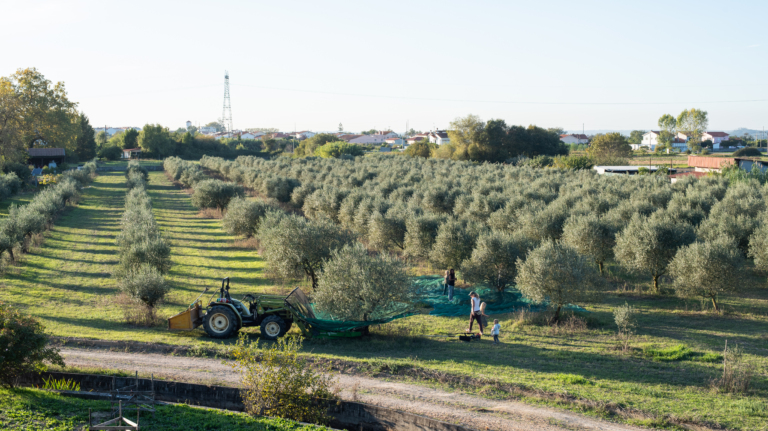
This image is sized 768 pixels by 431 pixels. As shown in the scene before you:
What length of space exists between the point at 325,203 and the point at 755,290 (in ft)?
86.1

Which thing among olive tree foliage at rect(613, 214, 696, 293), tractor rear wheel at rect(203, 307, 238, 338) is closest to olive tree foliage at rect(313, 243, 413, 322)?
tractor rear wheel at rect(203, 307, 238, 338)

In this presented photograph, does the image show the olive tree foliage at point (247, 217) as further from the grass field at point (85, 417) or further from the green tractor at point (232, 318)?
the grass field at point (85, 417)

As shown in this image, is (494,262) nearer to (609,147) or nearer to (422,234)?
(422,234)

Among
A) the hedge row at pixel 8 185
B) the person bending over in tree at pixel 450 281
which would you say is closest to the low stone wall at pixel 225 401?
the person bending over in tree at pixel 450 281

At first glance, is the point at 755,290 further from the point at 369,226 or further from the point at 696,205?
the point at 369,226

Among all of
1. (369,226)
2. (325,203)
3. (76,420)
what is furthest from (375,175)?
(76,420)

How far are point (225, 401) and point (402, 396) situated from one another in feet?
12.5

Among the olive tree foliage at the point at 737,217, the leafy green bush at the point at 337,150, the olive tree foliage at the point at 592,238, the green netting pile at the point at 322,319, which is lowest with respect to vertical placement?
the green netting pile at the point at 322,319

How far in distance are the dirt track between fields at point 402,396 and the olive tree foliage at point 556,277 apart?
717cm

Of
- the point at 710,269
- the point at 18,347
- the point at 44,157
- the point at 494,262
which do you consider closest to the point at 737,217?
the point at 710,269

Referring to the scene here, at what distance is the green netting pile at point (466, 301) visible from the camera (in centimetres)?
1995

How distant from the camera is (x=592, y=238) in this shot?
23.5m

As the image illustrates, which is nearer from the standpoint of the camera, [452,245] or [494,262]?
[494,262]

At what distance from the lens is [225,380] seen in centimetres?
1193
